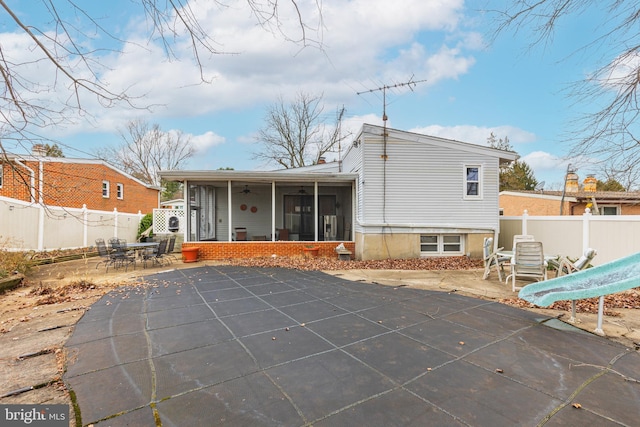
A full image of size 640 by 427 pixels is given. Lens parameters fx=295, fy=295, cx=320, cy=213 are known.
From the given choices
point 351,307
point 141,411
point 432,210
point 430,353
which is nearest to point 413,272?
point 432,210

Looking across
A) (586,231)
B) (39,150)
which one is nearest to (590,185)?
(586,231)

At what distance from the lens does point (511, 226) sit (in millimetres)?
10820

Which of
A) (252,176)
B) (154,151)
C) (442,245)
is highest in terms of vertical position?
(154,151)

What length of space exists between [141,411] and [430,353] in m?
2.61

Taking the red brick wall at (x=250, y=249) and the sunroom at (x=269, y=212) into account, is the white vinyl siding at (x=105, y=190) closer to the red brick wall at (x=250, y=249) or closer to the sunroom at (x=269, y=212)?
the sunroom at (x=269, y=212)

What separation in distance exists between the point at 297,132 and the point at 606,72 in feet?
74.1

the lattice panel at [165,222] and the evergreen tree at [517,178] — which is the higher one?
the evergreen tree at [517,178]

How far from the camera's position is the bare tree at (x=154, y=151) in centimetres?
2594

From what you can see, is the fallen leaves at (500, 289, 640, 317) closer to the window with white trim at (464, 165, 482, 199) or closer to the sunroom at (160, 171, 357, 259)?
the window with white trim at (464, 165, 482, 199)

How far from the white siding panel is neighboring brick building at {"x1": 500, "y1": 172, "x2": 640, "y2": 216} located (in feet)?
24.3

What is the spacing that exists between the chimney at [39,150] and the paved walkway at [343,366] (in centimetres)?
201

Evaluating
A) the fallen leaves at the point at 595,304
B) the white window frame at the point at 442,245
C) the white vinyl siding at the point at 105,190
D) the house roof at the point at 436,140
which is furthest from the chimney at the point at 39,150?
the white vinyl siding at the point at 105,190

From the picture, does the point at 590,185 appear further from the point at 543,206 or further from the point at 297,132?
the point at 297,132

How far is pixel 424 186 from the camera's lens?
10023mm
